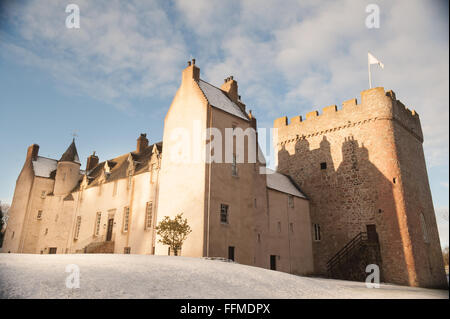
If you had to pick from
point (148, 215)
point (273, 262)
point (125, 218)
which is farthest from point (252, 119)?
point (125, 218)

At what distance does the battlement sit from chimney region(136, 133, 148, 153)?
15205mm

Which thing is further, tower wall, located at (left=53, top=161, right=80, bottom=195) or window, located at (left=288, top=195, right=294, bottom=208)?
tower wall, located at (left=53, top=161, right=80, bottom=195)

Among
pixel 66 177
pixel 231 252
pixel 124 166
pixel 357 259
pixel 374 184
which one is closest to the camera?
pixel 231 252

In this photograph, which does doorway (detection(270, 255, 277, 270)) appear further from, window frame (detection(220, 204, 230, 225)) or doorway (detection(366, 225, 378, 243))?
doorway (detection(366, 225, 378, 243))

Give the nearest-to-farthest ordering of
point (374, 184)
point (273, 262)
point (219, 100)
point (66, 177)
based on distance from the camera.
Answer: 1. point (219, 100)
2. point (273, 262)
3. point (374, 184)
4. point (66, 177)

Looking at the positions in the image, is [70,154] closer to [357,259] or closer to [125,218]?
[125,218]

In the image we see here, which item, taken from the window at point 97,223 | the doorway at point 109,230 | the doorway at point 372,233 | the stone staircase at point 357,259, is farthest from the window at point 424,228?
the window at point 97,223

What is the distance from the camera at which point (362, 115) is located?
27.7 metres

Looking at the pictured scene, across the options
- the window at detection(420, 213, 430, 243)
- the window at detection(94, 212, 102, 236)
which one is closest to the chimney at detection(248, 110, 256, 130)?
the window at detection(420, 213, 430, 243)

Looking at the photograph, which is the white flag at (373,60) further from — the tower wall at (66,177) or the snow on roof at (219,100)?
the tower wall at (66,177)

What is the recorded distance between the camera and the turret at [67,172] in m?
36.8

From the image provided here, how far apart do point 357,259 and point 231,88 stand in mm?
15912

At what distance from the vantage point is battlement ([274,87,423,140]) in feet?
88.4
